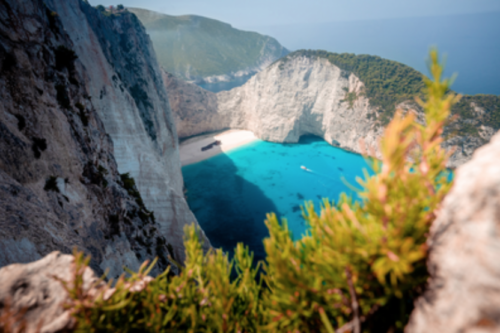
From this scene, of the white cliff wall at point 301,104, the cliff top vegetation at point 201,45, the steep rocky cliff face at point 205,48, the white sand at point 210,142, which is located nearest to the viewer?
the white sand at point 210,142

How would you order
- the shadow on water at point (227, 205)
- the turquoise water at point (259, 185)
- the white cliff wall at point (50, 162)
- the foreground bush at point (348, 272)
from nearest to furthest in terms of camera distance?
the foreground bush at point (348, 272), the white cliff wall at point (50, 162), the shadow on water at point (227, 205), the turquoise water at point (259, 185)

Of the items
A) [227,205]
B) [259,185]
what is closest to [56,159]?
[227,205]

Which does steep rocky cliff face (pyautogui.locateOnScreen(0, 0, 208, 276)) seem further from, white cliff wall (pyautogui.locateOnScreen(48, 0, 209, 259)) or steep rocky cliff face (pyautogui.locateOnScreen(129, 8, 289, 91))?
steep rocky cliff face (pyautogui.locateOnScreen(129, 8, 289, 91))

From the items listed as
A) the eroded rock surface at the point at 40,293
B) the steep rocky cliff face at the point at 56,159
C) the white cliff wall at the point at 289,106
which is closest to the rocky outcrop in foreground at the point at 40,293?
the eroded rock surface at the point at 40,293

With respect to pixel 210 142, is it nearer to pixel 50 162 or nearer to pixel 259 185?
pixel 259 185

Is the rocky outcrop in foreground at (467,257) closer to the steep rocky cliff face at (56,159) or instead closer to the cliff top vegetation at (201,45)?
the steep rocky cliff face at (56,159)

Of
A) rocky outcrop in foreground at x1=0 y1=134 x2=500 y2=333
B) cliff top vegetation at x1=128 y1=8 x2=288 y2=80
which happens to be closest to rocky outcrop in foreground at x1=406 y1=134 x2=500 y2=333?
rocky outcrop in foreground at x1=0 y1=134 x2=500 y2=333
